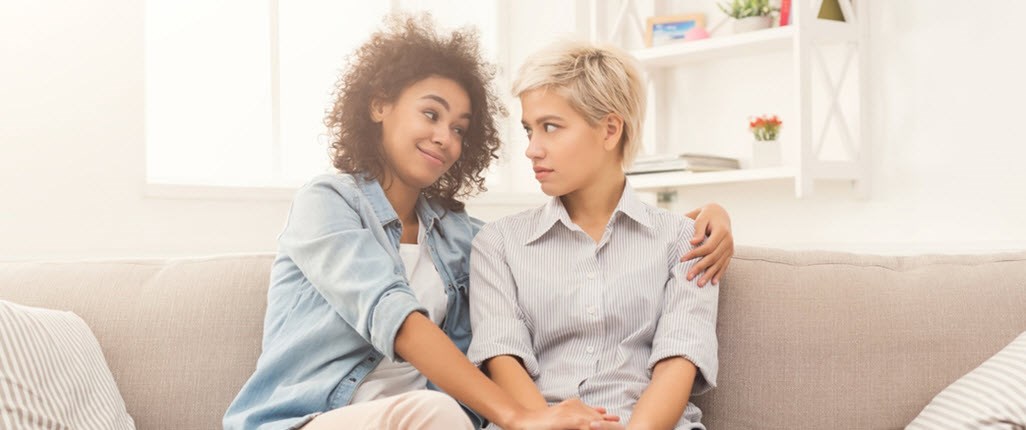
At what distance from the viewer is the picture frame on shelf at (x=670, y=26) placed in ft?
11.6

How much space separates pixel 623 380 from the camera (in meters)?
1.57

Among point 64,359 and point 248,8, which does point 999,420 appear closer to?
point 64,359

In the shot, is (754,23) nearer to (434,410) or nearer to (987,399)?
(987,399)

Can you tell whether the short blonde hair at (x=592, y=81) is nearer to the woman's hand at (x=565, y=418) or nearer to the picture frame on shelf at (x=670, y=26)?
the woman's hand at (x=565, y=418)

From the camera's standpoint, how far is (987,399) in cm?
152

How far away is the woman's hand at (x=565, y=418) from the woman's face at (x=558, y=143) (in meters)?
0.45

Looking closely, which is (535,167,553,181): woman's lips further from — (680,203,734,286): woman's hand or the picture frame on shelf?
the picture frame on shelf

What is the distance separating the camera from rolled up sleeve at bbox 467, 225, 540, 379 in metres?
1.57

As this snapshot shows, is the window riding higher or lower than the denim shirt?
higher

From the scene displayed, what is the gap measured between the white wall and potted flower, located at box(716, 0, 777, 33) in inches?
13.2

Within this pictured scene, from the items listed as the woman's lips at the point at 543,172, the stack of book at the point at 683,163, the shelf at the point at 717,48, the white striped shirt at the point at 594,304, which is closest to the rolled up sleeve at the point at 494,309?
the white striped shirt at the point at 594,304

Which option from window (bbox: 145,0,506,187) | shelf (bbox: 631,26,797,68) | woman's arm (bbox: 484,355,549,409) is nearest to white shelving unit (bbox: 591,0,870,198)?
shelf (bbox: 631,26,797,68)

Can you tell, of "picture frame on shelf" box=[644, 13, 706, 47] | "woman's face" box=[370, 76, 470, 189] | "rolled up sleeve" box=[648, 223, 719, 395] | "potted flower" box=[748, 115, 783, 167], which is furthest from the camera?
"picture frame on shelf" box=[644, 13, 706, 47]

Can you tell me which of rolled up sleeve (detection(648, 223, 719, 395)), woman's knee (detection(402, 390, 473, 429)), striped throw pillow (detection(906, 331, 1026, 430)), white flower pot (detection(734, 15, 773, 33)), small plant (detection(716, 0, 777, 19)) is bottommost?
striped throw pillow (detection(906, 331, 1026, 430))
